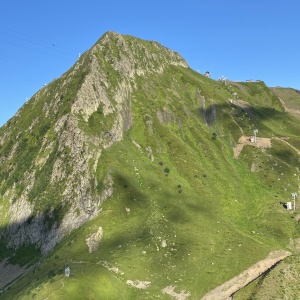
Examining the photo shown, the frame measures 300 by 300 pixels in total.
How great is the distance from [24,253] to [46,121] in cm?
5686

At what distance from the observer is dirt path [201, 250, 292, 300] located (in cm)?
7475

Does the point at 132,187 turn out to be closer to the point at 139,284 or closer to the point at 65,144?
the point at 65,144

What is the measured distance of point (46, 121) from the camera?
145625 millimetres

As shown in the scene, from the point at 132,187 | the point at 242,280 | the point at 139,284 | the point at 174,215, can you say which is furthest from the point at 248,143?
the point at 139,284

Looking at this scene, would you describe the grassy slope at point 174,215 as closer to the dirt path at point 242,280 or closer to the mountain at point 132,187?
the mountain at point 132,187

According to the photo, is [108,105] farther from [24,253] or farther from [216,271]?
[216,271]

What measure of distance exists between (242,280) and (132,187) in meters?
44.6

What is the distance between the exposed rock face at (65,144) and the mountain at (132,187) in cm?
48

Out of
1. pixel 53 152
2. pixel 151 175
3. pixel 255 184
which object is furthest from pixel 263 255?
pixel 53 152

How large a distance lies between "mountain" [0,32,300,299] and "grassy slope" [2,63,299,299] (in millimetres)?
417

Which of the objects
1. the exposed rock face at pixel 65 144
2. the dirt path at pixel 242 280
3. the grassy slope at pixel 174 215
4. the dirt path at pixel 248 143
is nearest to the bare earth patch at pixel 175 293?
the grassy slope at pixel 174 215

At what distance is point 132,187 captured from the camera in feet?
362

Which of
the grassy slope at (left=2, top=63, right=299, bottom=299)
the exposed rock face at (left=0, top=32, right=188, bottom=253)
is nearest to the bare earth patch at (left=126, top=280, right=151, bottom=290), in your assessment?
the grassy slope at (left=2, top=63, right=299, bottom=299)

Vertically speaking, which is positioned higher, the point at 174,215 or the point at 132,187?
the point at 132,187
